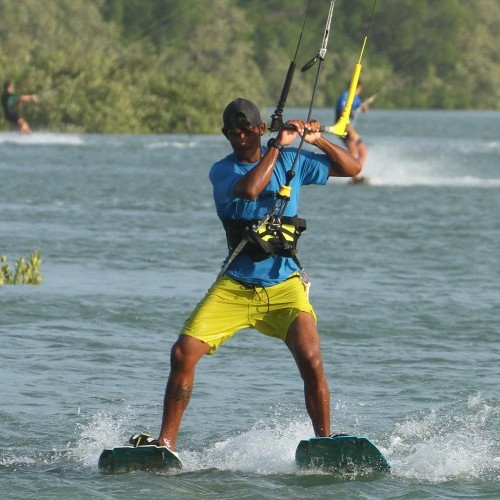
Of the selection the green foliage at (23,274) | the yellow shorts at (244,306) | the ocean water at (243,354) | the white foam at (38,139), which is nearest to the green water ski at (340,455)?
the ocean water at (243,354)

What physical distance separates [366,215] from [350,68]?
2550 inches

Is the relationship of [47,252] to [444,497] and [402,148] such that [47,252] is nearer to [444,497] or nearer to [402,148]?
[444,497]

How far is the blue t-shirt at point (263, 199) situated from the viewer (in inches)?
278

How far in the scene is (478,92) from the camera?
317 feet

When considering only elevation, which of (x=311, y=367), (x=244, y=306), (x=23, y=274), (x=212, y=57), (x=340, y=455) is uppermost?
(x=212, y=57)

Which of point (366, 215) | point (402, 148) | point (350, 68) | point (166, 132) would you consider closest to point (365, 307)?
point (366, 215)

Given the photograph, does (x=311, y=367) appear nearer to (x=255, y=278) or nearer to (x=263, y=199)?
(x=255, y=278)

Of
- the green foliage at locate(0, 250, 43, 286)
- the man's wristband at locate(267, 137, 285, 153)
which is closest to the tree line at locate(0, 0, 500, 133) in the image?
the green foliage at locate(0, 250, 43, 286)

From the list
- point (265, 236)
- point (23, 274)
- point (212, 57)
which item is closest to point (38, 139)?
point (23, 274)

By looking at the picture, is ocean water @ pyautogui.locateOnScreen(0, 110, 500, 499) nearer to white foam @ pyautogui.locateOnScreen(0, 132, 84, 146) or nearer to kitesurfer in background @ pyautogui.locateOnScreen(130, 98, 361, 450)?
kitesurfer in background @ pyautogui.locateOnScreen(130, 98, 361, 450)

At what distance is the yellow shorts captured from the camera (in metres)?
7.09

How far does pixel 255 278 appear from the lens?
711 cm

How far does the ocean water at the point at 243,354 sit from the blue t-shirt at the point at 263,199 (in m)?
0.90

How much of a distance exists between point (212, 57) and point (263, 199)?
67.9m
